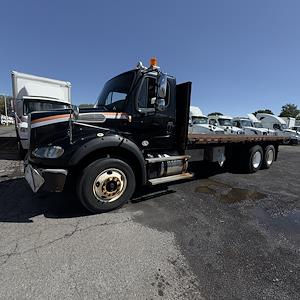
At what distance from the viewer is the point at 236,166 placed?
26.8ft

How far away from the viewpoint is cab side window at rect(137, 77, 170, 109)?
15.3 feet

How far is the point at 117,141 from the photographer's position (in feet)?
13.7

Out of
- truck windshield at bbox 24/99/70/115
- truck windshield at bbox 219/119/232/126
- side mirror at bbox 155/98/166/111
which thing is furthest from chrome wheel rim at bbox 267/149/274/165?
truck windshield at bbox 219/119/232/126

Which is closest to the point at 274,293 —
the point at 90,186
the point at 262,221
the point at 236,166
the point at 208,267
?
the point at 208,267

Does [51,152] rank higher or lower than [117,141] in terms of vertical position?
lower

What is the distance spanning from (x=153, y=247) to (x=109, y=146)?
1840 millimetres

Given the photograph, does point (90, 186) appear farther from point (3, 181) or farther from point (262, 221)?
point (3, 181)

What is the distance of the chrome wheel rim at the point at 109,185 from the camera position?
407 centimetres

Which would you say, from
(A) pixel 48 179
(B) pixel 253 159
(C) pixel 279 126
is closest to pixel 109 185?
(A) pixel 48 179

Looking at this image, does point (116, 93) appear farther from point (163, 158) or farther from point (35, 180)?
point (35, 180)

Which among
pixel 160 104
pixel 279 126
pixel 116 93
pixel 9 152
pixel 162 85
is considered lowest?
pixel 9 152

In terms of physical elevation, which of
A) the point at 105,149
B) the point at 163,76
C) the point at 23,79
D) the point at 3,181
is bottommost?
the point at 3,181

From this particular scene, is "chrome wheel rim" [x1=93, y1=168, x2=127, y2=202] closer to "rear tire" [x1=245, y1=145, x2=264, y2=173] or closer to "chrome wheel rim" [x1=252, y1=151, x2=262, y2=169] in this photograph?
"rear tire" [x1=245, y1=145, x2=264, y2=173]

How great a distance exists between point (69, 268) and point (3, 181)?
14.7 feet
